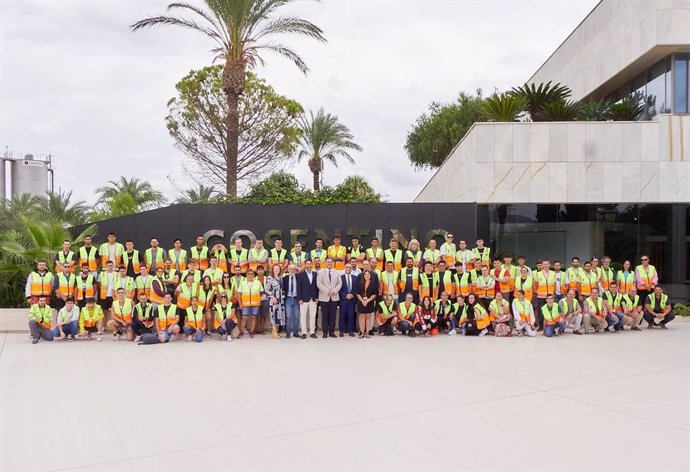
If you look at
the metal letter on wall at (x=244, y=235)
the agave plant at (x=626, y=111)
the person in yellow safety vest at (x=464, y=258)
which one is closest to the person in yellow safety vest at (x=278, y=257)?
the metal letter on wall at (x=244, y=235)

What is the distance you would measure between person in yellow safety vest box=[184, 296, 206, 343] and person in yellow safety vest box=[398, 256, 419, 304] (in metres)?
A: 4.75

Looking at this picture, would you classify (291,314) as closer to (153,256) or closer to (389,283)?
(389,283)

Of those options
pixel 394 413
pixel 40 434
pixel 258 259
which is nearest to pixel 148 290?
pixel 258 259

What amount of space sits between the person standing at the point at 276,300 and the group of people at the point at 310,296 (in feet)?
0.08

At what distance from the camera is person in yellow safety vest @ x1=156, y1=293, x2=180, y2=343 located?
1255 centimetres

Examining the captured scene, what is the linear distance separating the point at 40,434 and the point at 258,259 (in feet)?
28.8

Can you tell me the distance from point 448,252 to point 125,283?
8029 millimetres

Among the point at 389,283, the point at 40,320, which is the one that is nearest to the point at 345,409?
the point at 389,283

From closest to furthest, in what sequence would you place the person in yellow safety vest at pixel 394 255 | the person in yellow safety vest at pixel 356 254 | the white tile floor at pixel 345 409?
1. the white tile floor at pixel 345 409
2. the person in yellow safety vest at pixel 356 254
3. the person in yellow safety vest at pixel 394 255

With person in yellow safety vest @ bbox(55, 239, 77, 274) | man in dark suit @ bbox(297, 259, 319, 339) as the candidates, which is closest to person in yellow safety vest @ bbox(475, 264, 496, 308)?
man in dark suit @ bbox(297, 259, 319, 339)

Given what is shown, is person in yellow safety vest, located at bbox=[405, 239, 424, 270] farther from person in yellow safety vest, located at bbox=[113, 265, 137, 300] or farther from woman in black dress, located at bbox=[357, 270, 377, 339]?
person in yellow safety vest, located at bbox=[113, 265, 137, 300]

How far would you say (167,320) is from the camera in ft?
41.4

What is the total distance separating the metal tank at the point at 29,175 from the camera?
207ft

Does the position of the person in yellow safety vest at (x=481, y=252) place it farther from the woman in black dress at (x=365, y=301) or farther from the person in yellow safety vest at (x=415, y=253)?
the woman in black dress at (x=365, y=301)
